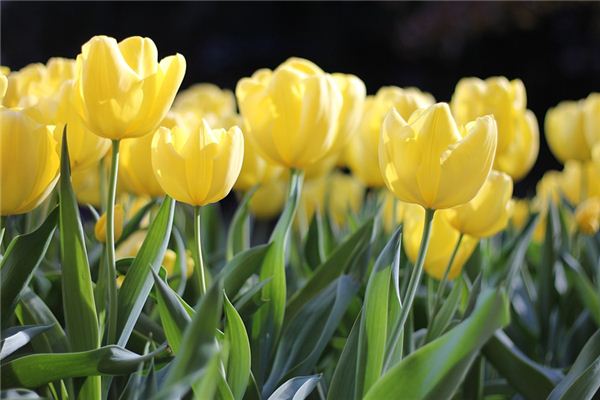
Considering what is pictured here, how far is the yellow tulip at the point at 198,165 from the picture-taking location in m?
0.83

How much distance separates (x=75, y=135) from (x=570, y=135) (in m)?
1.18

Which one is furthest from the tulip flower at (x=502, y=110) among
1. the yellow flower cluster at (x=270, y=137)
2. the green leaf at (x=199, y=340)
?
the green leaf at (x=199, y=340)

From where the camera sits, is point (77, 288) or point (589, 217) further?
point (589, 217)

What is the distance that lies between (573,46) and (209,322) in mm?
5883

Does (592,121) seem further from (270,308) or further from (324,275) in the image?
(270,308)

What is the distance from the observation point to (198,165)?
0.83m

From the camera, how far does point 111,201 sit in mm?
822

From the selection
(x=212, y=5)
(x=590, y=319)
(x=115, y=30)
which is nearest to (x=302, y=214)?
(x=590, y=319)

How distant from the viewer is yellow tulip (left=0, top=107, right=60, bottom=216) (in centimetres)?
80

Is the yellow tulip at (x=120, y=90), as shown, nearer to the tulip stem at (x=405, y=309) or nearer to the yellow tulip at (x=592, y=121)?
the tulip stem at (x=405, y=309)

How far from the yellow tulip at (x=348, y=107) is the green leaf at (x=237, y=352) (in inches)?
16.7

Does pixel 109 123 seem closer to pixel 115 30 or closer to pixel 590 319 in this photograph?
pixel 590 319

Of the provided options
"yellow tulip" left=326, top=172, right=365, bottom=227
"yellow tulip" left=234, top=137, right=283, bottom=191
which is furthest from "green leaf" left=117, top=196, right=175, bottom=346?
"yellow tulip" left=326, top=172, right=365, bottom=227

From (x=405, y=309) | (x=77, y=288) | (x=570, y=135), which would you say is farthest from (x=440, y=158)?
(x=570, y=135)
